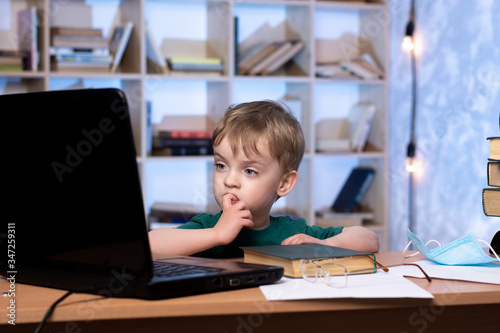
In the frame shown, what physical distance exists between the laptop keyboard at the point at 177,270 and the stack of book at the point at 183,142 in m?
2.14

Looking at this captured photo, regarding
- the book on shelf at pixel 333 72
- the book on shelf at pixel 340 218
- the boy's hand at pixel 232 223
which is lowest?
the book on shelf at pixel 340 218

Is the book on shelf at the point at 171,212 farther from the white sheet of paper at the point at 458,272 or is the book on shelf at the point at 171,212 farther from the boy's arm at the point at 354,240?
the white sheet of paper at the point at 458,272

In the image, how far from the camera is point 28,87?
2926 mm

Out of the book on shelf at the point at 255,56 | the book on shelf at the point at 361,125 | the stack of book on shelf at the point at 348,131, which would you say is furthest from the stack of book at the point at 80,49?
the book on shelf at the point at 361,125


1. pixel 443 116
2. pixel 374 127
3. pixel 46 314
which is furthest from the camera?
pixel 374 127

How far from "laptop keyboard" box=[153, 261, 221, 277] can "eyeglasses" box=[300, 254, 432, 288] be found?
0.13 metres

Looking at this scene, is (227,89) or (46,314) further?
(227,89)

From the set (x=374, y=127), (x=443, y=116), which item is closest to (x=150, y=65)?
(x=374, y=127)

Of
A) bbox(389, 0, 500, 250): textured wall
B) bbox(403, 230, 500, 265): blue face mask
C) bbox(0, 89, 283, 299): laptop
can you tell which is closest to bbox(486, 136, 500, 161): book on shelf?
bbox(403, 230, 500, 265): blue face mask

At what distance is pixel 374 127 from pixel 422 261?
227cm

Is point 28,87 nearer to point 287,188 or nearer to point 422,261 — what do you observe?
point 287,188

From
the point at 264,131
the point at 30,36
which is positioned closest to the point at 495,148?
the point at 264,131

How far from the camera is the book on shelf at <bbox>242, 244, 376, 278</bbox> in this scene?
0.81 metres

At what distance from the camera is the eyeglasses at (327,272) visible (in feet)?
2.55
